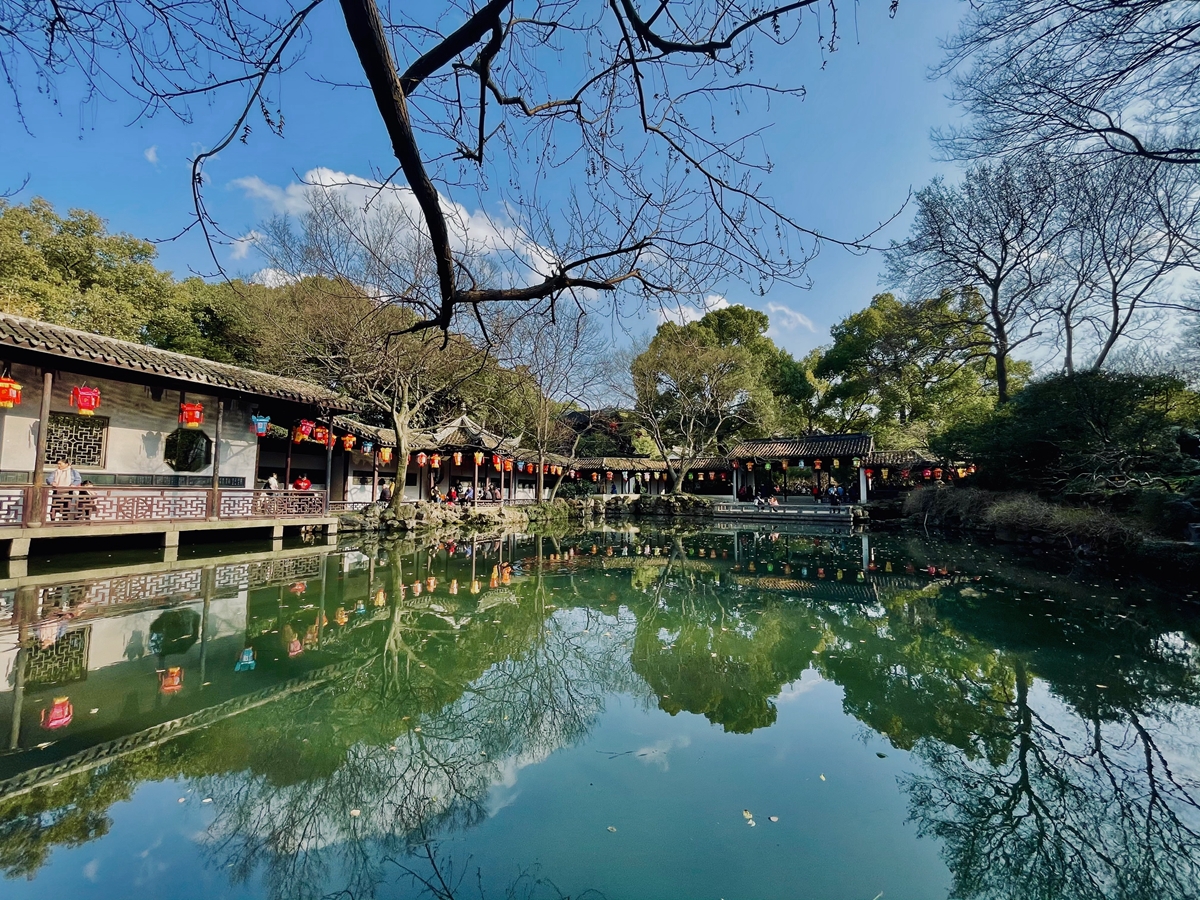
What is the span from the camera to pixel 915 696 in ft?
12.5

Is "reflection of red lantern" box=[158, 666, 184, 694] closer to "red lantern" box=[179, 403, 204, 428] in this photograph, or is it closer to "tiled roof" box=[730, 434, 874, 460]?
"red lantern" box=[179, 403, 204, 428]

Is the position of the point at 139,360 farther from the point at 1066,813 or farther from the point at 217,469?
the point at 1066,813

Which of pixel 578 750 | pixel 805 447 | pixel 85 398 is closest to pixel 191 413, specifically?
pixel 85 398

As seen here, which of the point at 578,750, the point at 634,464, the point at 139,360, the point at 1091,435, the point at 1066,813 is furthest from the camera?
the point at 634,464

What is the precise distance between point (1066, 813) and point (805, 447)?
2138 cm

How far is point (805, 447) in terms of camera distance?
74.4 ft

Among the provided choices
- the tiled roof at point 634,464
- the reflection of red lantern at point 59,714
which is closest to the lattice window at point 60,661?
the reflection of red lantern at point 59,714

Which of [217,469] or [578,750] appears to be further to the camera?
[217,469]

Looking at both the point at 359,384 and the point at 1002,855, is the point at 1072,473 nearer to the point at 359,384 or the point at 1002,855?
the point at 1002,855

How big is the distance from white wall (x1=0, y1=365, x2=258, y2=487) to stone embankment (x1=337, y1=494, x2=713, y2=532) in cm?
304

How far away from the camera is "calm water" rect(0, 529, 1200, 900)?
6.74ft

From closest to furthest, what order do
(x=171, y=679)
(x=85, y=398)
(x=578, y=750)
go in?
1. (x=578, y=750)
2. (x=171, y=679)
3. (x=85, y=398)

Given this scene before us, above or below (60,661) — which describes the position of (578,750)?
below

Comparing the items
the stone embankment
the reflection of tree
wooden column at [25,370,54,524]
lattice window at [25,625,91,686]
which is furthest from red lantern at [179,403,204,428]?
the reflection of tree
